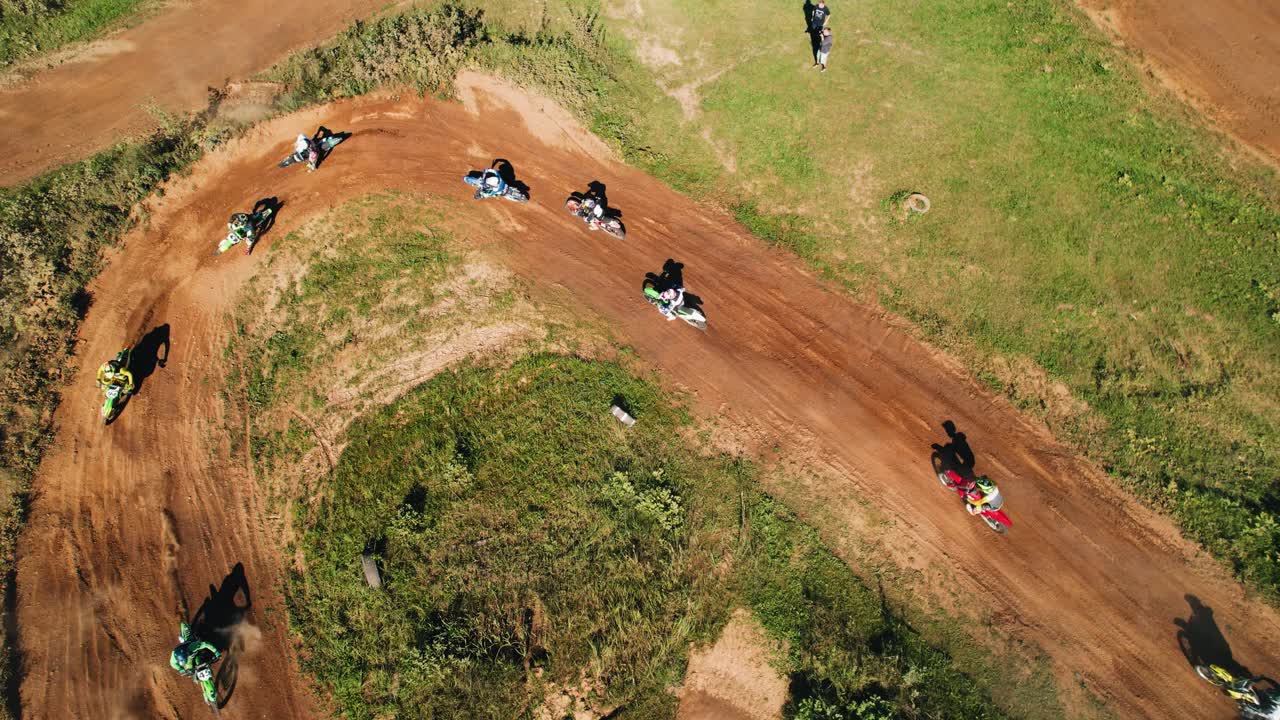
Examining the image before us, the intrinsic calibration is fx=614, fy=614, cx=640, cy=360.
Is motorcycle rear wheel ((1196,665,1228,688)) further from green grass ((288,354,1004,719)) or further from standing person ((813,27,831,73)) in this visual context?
standing person ((813,27,831,73))

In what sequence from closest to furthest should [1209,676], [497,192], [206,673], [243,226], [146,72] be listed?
[1209,676], [206,673], [243,226], [497,192], [146,72]

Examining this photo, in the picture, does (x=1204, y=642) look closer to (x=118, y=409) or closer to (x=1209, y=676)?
(x=1209, y=676)

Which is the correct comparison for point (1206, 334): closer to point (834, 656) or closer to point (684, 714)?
point (834, 656)

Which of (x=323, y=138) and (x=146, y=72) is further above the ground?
(x=323, y=138)

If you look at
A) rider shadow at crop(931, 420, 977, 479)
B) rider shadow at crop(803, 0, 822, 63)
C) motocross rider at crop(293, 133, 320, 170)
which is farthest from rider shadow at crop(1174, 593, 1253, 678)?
motocross rider at crop(293, 133, 320, 170)

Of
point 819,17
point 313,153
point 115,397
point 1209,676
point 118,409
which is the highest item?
point 819,17

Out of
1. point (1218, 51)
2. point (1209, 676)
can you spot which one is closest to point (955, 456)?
point (1209, 676)

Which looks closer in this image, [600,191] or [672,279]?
[672,279]
